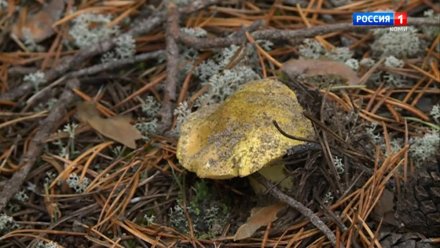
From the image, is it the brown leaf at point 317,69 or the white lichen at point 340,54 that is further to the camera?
the white lichen at point 340,54

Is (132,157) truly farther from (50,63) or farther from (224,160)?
(50,63)

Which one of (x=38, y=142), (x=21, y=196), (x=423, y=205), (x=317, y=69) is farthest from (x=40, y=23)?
(x=423, y=205)

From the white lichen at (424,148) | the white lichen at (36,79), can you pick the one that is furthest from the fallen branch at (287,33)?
the white lichen at (36,79)

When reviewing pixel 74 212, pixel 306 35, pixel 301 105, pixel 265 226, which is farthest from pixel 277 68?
pixel 74 212

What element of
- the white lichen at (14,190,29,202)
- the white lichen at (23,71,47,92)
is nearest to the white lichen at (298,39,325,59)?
the white lichen at (23,71,47,92)

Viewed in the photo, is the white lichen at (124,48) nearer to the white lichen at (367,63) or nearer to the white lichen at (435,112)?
the white lichen at (367,63)

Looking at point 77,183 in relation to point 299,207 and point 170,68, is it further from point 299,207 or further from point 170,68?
→ point 299,207
